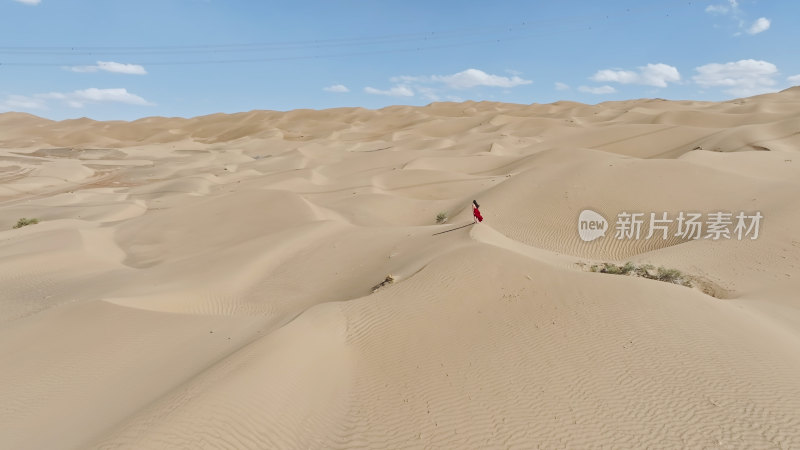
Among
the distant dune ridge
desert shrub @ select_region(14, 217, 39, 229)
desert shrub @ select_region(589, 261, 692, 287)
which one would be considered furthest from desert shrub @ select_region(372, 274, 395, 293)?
desert shrub @ select_region(14, 217, 39, 229)

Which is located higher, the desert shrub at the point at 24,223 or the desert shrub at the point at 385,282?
the desert shrub at the point at 24,223

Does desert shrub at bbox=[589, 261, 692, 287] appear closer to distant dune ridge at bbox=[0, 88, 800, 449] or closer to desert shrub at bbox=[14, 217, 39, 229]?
distant dune ridge at bbox=[0, 88, 800, 449]

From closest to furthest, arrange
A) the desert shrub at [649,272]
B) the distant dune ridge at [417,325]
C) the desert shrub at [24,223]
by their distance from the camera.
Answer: the distant dune ridge at [417,325] < the desert shrub at [649,272] < the desert shrub at [24,223]

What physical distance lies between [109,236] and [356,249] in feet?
36.2

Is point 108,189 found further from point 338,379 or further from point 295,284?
point 338,379

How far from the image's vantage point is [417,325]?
285 inches

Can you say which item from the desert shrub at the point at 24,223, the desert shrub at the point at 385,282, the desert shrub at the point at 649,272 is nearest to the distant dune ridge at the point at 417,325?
the desert shrub at the point at 385,282

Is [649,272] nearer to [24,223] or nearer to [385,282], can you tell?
[385,282]

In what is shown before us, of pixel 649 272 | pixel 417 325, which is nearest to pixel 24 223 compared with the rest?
pixel 417 325

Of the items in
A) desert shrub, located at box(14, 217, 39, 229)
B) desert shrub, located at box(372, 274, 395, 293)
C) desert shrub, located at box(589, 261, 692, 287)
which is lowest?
desert shrub, located at box(589, 261, 692, 287)

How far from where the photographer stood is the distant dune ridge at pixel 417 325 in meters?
5.07

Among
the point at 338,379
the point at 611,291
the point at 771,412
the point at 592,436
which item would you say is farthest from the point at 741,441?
the point at 338,379

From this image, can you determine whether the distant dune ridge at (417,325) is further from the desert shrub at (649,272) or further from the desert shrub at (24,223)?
the desert shrub at (24,223)

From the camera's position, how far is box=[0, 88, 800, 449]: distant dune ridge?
507cm
